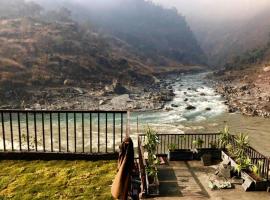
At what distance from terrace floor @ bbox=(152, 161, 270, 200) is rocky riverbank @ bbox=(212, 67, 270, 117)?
33221mm

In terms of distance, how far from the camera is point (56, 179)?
11188mm

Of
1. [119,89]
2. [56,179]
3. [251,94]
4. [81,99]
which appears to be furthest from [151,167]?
[251,94]

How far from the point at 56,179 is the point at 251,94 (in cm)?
5410

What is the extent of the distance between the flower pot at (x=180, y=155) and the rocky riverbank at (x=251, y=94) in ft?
105

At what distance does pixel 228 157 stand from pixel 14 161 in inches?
342

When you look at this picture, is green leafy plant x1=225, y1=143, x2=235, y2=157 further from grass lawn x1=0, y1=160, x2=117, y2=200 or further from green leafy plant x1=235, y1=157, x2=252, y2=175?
grass lawn x1=0, y1=160, x2=117, y2=200

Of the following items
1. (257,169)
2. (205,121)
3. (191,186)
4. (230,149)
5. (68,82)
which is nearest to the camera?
(191,186)

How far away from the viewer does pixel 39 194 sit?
10148mm

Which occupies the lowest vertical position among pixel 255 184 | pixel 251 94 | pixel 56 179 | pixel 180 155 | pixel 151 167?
pixel 255 184

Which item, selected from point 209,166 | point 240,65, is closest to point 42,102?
point 209,166

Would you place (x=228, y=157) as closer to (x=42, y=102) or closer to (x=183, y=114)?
(x=183, y=114)

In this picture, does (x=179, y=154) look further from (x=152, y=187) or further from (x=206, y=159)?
(x=152, y=187)

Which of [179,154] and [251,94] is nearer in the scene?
[179,154]

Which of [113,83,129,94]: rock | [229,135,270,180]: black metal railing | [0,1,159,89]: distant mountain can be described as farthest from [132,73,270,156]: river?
[0,1,159,89]: distant mountain
